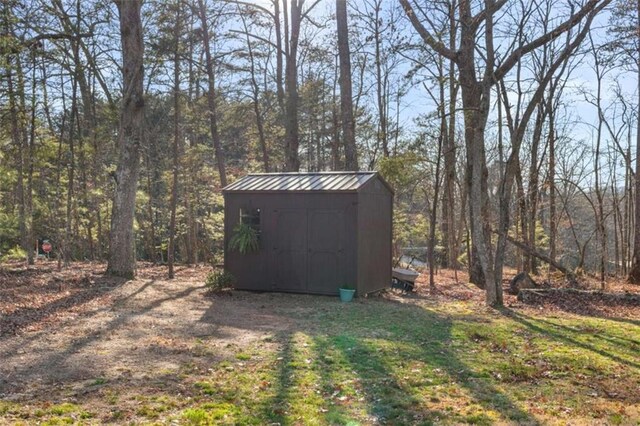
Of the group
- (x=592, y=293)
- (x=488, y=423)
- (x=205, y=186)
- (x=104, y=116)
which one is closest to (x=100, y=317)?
(x=488, y=423)

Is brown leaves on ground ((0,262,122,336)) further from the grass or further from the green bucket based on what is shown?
the green bucket

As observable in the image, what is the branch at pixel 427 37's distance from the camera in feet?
30.6

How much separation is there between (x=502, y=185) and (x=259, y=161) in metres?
13.2

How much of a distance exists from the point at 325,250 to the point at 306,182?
1.37 m

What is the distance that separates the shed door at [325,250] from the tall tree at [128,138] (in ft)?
12.3

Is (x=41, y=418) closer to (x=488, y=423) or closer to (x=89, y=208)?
(x=488, y=423)

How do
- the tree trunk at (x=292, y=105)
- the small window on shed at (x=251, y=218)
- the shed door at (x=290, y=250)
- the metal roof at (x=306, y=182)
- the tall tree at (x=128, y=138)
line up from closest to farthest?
the metal roof at (x=306, y=182) → the shed door at (x=290, y=250) → the small window on shed at (x=251, y=218) → the tall tree at (x=128, y=138) → the tree trunk at (x=292, y=105)

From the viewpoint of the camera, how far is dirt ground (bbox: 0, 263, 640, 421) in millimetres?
4215

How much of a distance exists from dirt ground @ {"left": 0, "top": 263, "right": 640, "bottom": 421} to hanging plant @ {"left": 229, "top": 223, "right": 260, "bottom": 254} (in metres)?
0.87

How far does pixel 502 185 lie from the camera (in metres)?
9.38

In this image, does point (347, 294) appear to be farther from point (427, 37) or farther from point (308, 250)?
point (427, 37)

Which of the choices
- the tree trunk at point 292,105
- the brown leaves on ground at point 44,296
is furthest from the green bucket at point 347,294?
the tree trunk at point 292,105

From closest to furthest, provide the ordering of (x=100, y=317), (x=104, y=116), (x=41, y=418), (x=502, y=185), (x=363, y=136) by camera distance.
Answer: (x=41, y=418)
(x=100, y=317)
(x=502, y=185)
(x=104, y=116)
(x=363, y=136)

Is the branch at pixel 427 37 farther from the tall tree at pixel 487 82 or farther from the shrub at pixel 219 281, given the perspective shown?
the shrub at pixel 219 281
